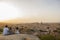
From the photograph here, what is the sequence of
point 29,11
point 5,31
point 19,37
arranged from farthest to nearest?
point 29,11 → point 5,31 → point 19,37

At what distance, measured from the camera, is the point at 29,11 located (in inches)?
311

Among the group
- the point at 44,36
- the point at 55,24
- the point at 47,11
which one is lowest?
the point at 44,36

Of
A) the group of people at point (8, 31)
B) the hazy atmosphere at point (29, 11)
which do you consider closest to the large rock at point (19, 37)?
the group of people at point (8, 31)

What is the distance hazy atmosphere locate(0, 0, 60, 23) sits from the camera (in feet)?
25.9

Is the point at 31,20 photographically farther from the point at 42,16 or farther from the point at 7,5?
the point at 7,5

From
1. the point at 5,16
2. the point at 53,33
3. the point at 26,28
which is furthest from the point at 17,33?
the point at 53,33

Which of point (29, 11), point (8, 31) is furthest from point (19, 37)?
point (29, 11)

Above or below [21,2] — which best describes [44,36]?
below

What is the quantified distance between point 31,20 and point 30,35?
0.73 metres

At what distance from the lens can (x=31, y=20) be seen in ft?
25.8

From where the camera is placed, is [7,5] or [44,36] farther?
[7,5]

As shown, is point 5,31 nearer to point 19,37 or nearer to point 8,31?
point 8,31

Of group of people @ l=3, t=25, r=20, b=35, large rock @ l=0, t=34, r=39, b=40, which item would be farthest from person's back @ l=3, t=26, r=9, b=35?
large rock @ l=0, t=34, r=39, b=40

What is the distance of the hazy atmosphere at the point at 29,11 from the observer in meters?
7.89
